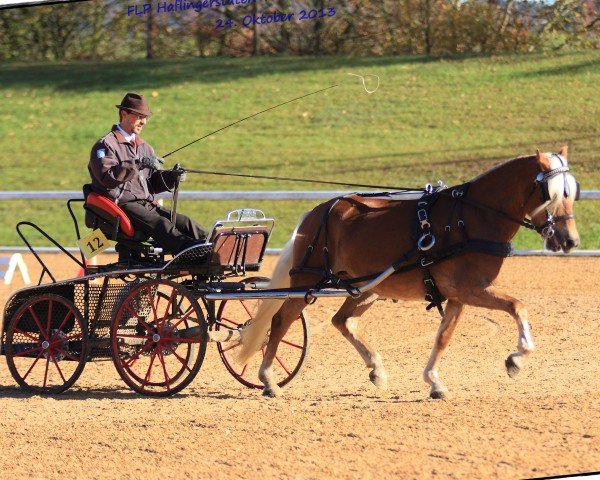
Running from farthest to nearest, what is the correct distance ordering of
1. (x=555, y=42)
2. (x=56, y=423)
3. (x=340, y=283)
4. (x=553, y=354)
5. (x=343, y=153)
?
1. (x=555, y=42)
2. (x=343, y=153)
3. (x=553, y=354)
4. (x=340, y=283)
5. (x=56, y=423)

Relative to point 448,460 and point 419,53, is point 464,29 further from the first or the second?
point 448,460

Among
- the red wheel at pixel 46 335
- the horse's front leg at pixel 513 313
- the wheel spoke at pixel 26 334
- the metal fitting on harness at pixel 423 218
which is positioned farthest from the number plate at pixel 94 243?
the horse's front leg at pixel 513 313

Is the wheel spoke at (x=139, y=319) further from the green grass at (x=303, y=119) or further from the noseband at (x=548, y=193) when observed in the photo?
the green grass at (x=303, y=119)

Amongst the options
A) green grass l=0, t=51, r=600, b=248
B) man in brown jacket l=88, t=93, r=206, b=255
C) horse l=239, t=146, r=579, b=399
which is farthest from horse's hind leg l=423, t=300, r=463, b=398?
green grass l=0, t=51, r=600, b=248

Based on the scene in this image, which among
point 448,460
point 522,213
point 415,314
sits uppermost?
point 522,213

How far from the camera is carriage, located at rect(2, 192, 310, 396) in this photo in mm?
8055

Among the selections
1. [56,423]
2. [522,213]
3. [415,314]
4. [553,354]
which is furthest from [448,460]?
[415,314]

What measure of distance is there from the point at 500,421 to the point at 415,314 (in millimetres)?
4749

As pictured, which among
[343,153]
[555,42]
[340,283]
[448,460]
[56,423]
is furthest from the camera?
[555,42]

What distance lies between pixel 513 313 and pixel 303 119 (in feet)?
52.6

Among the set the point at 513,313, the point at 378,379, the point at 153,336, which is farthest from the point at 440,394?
the point at 153,336

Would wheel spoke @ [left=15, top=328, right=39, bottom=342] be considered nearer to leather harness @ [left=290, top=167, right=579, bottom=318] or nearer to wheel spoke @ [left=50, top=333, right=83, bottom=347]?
wheel spoke @ [left=50, top=333, right=83, bottom=347]

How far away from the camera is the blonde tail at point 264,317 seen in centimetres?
815

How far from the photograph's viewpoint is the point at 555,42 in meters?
23.3
